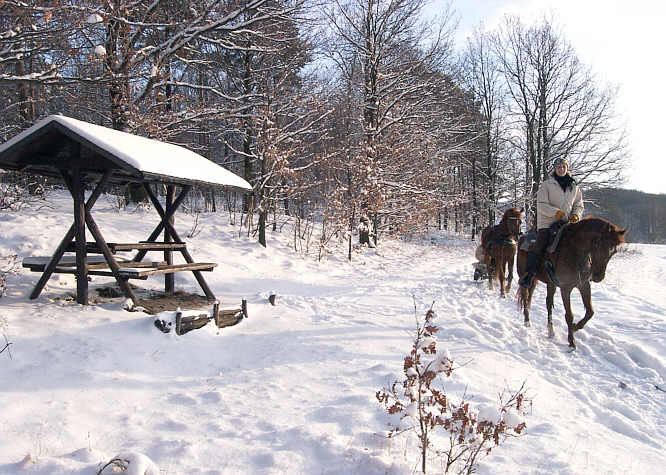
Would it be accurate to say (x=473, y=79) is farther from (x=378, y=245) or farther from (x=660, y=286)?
(x=660, y=286)

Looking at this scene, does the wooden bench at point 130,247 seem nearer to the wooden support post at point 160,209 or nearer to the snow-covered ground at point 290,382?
the wooden support post at point 160,209

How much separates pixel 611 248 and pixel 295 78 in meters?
13.4

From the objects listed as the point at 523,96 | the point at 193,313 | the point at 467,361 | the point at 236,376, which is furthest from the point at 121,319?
the point at 523,96

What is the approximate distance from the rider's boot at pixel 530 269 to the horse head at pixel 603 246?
3.56ft

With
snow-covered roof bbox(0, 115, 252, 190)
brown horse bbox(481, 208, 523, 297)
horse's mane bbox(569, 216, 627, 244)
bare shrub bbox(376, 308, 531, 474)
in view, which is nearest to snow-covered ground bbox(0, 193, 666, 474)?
bare shrub bbox(376, 308, 531, 474)

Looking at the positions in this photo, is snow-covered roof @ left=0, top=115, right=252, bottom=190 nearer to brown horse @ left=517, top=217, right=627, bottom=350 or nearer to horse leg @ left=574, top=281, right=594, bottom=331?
brown horse @ left=517, top=217, right=627, bottom=350

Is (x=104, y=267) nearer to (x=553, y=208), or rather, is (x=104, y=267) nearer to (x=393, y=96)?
(x=553, y=208)

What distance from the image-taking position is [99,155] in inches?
237

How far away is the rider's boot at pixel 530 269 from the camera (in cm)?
716

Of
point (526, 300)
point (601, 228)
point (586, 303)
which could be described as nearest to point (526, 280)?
point (526, 300)

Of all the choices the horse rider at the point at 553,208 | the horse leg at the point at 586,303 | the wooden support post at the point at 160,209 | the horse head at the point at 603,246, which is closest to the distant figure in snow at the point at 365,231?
the horse rider at the point at 553,208

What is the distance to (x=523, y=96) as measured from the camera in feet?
77.8

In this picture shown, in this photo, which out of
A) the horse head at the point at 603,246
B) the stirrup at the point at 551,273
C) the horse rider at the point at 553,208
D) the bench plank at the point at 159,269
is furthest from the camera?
the horse rider at the point at 553,208

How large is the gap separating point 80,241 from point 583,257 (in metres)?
7.40
